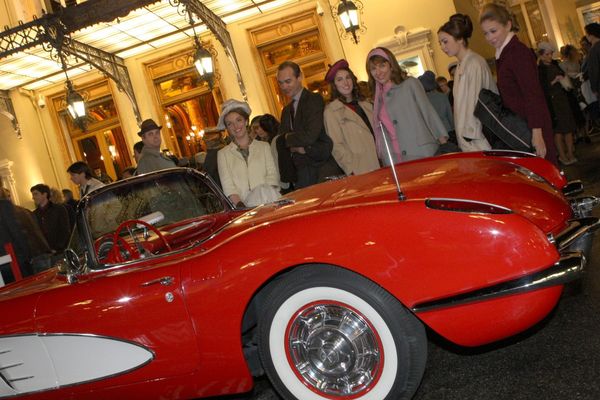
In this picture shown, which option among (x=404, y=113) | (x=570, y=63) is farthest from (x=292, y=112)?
(x=570, y=63)

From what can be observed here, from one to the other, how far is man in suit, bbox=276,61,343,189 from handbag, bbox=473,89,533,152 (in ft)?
4.51

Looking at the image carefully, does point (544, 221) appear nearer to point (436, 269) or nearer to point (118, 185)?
point (436, 269)

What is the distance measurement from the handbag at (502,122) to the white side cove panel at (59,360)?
283 cm

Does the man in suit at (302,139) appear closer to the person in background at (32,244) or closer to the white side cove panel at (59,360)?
the white side cove panel at (59,360)

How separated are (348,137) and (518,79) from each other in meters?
1.48

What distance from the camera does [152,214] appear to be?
11.4ft

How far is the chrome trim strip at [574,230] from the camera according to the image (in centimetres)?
236

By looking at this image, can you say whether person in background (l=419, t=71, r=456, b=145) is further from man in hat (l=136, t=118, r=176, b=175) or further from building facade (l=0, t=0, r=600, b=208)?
building facade (l=0, t=0, r=600, b=208)

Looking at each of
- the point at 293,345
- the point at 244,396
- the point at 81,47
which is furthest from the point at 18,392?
the point at 81,47

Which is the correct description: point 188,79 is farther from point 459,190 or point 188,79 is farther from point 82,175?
point 459,190

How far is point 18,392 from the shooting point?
304 cm

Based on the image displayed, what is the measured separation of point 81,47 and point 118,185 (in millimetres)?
11233

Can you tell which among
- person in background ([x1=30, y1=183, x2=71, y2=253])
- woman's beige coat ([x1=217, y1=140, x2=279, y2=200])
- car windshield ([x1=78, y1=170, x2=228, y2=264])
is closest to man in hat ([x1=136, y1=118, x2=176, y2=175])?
woman's beige coat ([x1=217, y1=140, x2=279, y2=200])

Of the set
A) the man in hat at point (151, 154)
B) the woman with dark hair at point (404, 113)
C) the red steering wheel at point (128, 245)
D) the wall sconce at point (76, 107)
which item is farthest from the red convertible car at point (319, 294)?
the wall sconce at point (76, 107)
